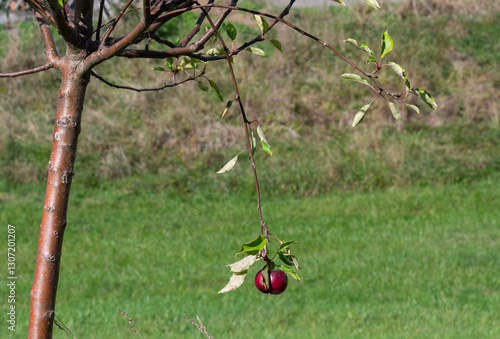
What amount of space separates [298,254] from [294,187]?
6.73 feet

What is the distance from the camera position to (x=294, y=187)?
7.94 m

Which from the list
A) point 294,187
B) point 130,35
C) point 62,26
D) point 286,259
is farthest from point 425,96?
point 294,187

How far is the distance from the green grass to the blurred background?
0.02 meters

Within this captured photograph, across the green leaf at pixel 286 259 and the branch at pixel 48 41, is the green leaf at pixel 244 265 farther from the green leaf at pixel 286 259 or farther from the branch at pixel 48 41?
the branch at pixel 48 41

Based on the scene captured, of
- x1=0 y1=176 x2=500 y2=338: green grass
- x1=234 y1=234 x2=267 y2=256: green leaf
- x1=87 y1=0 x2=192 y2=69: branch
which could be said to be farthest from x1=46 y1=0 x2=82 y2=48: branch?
x1=0 y1=176 x2=500 y2=338: green grass

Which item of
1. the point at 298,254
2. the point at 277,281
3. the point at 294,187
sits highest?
the point at 294,187

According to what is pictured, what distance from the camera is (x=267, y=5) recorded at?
42.5 ft

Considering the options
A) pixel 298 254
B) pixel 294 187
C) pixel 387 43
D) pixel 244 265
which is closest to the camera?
pixel 244 265

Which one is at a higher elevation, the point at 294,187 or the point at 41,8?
the point at 294,187

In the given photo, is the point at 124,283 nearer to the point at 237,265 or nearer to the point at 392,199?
the point at 392,199

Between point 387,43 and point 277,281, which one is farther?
point 387,43

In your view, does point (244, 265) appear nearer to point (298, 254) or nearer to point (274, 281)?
point (274, 281)

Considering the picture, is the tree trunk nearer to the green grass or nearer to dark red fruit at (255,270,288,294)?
dark red fruit at (255,270,288,294)

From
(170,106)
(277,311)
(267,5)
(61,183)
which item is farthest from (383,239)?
(267,5)
